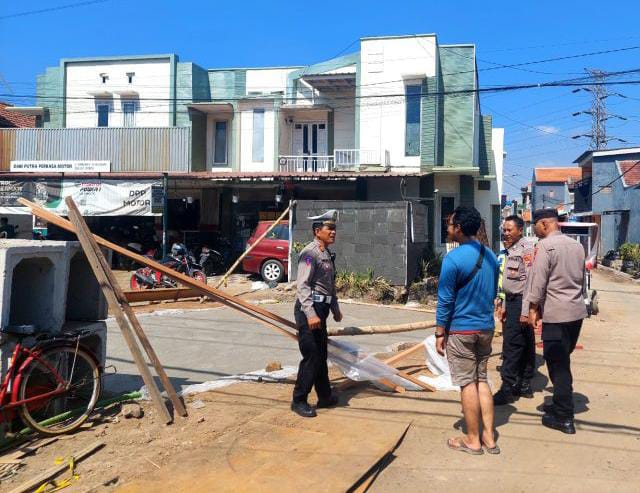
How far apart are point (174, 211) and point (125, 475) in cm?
1939

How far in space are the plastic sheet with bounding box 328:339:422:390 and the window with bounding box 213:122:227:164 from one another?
20438 mm

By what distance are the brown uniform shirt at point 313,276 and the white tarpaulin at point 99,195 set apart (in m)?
13.6

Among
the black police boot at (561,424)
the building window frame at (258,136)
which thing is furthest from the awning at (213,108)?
the black police boot at (561,424)

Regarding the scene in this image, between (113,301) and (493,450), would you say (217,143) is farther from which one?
(493,450)

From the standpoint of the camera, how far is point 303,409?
4.84 metres

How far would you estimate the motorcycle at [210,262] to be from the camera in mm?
16750

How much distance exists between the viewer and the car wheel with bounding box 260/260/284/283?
15456 mm

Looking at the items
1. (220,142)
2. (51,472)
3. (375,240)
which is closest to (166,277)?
(375,240)

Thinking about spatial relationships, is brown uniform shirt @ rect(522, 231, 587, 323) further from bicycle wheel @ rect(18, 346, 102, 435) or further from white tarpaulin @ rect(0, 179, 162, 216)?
white tarpaulin @ rect(0, 179, 162, 216)

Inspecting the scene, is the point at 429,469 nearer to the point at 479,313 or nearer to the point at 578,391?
the point at 479,313

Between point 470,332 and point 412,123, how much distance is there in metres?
18.4

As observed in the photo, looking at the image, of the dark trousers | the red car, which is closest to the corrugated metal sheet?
the red car

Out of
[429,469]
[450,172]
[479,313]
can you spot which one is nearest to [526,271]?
[479,313]

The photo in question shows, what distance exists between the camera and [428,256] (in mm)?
15320
